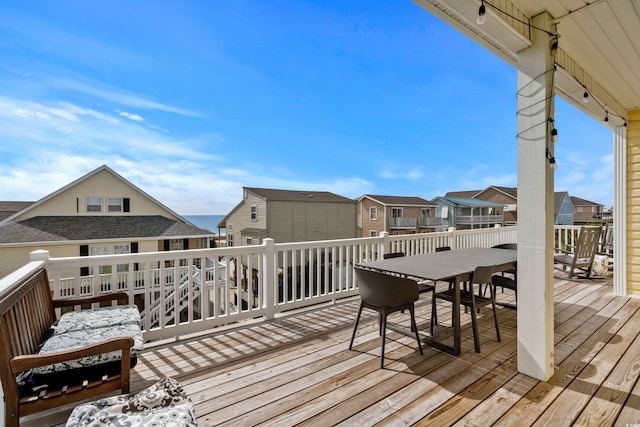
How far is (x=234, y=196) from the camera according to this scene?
21984 mm

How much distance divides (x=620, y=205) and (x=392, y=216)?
18.1 metres

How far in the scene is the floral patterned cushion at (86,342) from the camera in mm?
1623

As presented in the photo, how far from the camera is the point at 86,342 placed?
71.7 inches

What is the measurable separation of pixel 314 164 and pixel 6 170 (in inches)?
803

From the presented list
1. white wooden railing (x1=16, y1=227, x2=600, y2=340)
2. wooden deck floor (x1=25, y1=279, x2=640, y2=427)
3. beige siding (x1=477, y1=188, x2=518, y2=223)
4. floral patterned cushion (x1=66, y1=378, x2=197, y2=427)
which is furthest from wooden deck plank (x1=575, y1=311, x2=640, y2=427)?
beige siding (x1=477, y1=188, x2=518, y2=223)

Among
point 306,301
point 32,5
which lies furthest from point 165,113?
point 306,301

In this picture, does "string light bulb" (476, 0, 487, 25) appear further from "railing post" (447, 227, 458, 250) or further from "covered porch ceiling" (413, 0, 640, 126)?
"railing post" (447, 227, 458, 250)

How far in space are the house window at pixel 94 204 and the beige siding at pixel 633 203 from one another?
16536 millimetres

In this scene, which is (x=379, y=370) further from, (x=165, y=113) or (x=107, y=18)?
(x=165, y=113)

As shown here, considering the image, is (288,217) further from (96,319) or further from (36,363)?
(36,363)

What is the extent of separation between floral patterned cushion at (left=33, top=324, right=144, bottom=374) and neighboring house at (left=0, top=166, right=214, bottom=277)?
1131 cm

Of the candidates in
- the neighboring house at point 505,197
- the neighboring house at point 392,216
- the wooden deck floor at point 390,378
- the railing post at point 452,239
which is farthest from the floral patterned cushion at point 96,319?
the neighboring house at point 505,197

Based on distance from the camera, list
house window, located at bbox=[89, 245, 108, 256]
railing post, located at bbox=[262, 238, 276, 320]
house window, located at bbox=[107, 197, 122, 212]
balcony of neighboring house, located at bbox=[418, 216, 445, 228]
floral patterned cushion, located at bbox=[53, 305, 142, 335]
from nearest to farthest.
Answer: floral patterned cushion, located at bbox=[53, 305, 142, 335], railing post, located at bbox=[262, 238, 276, 320], house window, located at bbox=[89, 245, 108, 256], house window, located at bbox=[107, 197, 122, 212], balcony of neighboring house, located at bbox=[418, 216, 445, 228]

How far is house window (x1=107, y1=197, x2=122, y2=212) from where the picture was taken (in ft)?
41.8
